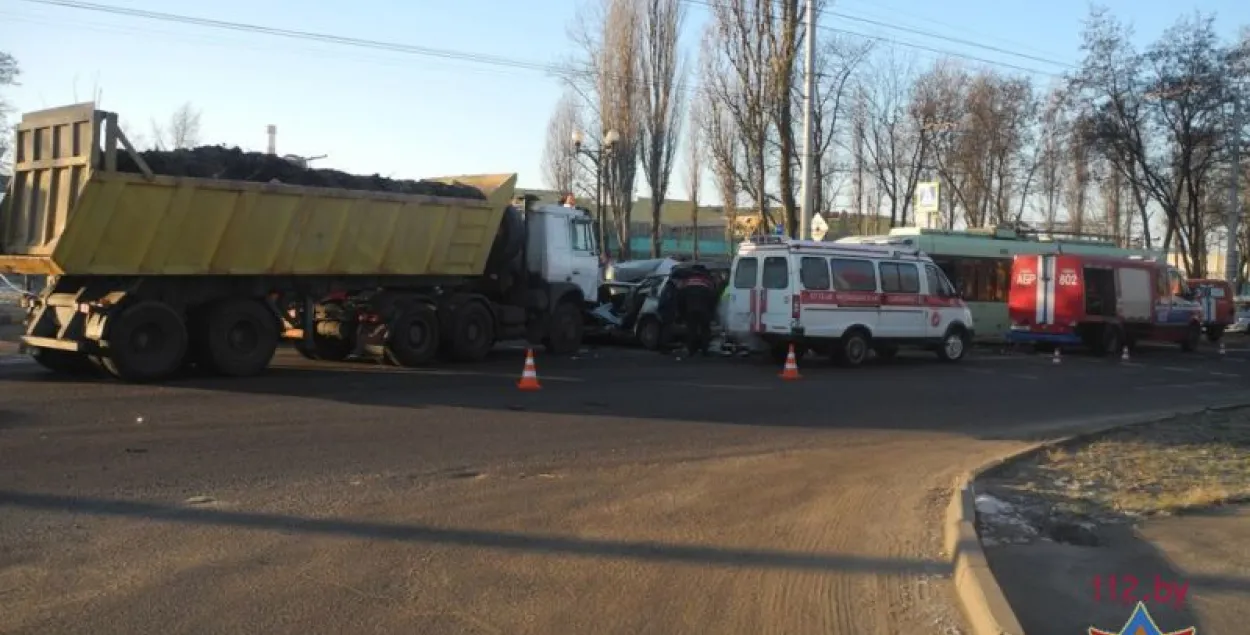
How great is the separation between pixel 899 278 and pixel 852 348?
1.79 m

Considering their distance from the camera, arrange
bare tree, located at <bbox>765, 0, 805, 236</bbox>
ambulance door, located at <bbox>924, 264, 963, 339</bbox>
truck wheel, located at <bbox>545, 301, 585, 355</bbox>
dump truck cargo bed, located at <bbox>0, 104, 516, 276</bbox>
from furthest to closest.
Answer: bare tree, located at <bbox>765, 0, 805, 236</bbox>
ambulance door, located at <bbox>924, 264, 963, 339</bbox>
truck wheel, located at <bbox>545, 301, 585, 355</bbox>
dump truck cargo bed, located at <bbox>0, 104, 516, 276</bbox>

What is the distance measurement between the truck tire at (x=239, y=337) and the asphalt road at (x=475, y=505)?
0.40 metres

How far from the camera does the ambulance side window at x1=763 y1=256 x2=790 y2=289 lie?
18.7 meters

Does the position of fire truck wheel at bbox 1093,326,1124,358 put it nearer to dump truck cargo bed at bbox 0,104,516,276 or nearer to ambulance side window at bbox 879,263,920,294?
ambulance side window at bbox 879,263,920,294

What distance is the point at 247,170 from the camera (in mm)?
14695

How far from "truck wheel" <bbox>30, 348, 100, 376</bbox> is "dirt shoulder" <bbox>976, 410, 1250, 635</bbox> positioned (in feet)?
39.1

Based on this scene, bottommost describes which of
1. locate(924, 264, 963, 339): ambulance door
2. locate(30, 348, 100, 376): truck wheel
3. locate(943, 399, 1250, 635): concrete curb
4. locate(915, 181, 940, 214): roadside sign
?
locate(943, 399, 1250, 635): concrete curb

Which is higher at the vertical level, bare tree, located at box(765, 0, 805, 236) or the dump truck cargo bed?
bare tree, located at box(765, 0, 805, 236)

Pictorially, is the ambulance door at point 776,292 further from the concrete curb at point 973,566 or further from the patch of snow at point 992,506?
the patch of snow at point 992,506

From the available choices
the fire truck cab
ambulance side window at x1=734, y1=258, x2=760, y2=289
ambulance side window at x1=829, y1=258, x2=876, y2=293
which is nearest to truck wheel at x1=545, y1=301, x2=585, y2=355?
ambulance side window at x1=734, y1=258, x2=760, y2=289

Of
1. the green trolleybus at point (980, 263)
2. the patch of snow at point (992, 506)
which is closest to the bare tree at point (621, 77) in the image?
the green trolleybus at point (980, 263)

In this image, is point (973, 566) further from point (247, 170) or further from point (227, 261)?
point (247, 170)

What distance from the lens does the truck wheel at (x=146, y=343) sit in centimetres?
1302

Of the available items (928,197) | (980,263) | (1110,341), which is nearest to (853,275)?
(1110,341)
